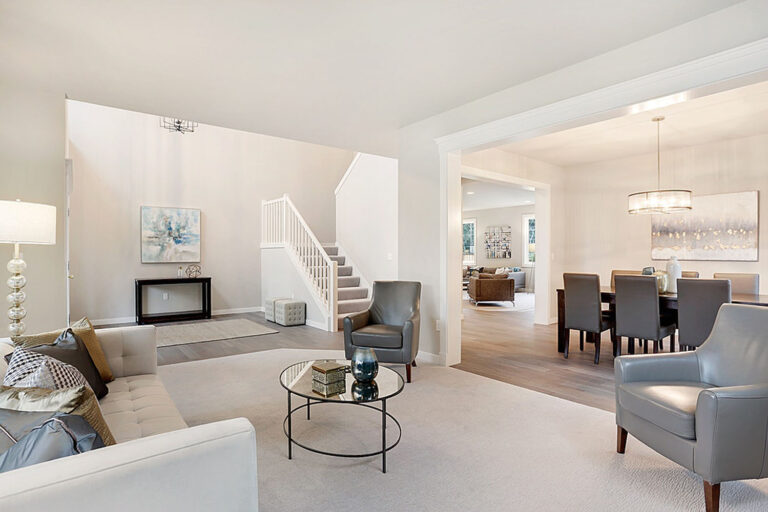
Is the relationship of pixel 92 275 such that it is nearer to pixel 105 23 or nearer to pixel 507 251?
pixel 105 23

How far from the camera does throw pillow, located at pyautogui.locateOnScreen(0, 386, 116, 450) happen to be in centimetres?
126

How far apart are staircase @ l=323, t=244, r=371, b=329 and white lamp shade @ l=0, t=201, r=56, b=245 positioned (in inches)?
162

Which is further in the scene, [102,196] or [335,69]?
[102,196]

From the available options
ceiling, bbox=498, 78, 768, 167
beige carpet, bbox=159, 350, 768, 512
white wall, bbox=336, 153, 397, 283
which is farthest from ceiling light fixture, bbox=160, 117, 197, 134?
ceiling, bbox=498, 78, 768, 167

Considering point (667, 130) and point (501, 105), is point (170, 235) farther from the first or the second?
point (667, 130)

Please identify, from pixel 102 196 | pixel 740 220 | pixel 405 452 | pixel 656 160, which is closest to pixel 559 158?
pixel 656 160

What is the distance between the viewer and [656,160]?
616cm

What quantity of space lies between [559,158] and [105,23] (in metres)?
6.01

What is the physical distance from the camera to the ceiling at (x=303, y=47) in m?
2.46

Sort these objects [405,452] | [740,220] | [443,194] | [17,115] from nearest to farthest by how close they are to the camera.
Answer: [405,452], [17,115], [443,194], [740,220]

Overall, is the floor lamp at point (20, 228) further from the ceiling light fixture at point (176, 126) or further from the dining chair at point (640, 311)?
the dining chair at point (640, 311)

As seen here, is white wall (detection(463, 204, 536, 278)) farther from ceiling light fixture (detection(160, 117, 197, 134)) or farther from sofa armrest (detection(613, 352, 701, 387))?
sofa armrest (detection(613, 352, 701, 387))

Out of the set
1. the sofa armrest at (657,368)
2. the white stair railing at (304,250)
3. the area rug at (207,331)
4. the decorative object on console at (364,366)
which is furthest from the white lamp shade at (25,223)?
the white stair railing at (304,250)

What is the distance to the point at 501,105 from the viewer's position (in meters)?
3.75
